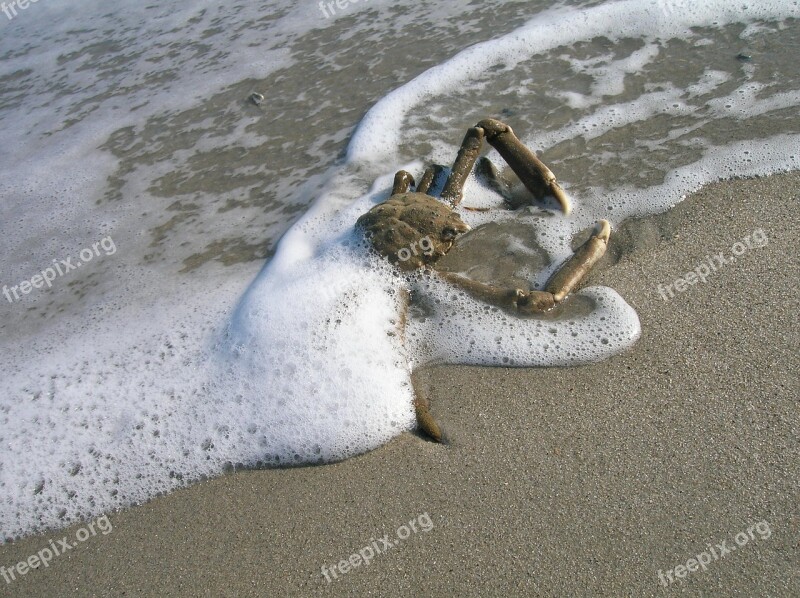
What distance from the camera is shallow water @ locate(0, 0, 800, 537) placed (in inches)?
124

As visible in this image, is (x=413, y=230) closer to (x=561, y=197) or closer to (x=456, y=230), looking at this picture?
(x=456, y=230)

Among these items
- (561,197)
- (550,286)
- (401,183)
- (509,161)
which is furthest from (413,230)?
(561,197)

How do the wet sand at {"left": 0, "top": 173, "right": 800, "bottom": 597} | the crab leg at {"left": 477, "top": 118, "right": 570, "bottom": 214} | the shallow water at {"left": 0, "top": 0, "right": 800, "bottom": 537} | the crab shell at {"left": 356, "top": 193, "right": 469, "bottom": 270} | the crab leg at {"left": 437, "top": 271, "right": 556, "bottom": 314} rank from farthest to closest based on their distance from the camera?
the crab leg at {"left": 477, "top": 118, "right": 570, "bottom": 214} < the crab shell at {"left": 356, "top": 193, "right": 469, "bottom": 270} < the crab leg at {"left": 437, "top": 271, "right": 556, "bottom": 314} < the shallow water at {"left": 0, "top": 0, "right": 800, "bottom": 537} < the wet sand at {"left": 0, "top": 173, "right": 800, "bottom": 597}

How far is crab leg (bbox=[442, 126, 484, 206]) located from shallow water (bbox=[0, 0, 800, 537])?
24 centimetres

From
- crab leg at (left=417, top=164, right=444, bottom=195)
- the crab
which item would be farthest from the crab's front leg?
crab leg at (left=417, top=164, right=444, bottom=195)

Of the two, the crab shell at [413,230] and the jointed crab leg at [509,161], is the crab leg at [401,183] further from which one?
the crab shell at [413,230]

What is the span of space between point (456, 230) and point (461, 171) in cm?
72

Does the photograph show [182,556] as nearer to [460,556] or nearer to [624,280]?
[460,556]

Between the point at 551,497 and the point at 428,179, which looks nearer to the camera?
the point at 551,497

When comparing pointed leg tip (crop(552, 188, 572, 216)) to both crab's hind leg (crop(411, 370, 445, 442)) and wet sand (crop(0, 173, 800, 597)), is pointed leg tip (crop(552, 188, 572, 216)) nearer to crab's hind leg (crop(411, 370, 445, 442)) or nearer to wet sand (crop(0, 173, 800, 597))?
wet sand (crop(0, 173, 800, 597))

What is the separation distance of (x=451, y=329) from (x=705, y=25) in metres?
4.63

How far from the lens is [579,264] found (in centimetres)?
338

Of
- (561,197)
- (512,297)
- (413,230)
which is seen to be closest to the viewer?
(512,297)

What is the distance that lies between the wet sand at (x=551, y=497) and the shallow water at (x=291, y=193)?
192 mm
